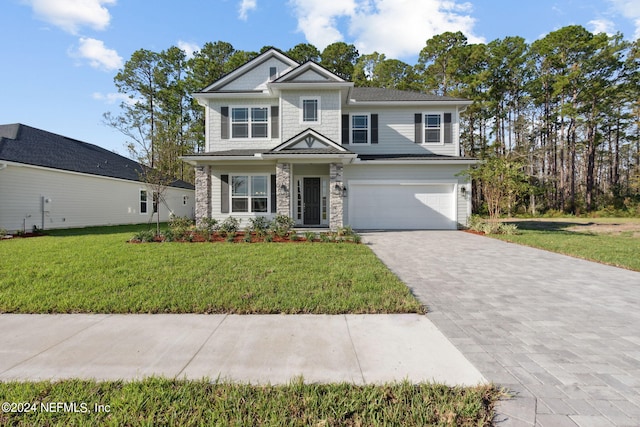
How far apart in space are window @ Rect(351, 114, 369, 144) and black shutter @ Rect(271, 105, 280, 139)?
3.70 metres

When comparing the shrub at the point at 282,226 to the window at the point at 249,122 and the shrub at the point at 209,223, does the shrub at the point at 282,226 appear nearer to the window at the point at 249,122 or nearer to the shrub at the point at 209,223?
the shrub at the point at 209,223

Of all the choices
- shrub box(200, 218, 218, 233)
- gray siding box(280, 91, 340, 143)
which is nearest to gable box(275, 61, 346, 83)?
gray siding box(280, 91, 340, 143)

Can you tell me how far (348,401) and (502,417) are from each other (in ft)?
3.58

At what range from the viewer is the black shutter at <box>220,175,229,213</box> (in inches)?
512

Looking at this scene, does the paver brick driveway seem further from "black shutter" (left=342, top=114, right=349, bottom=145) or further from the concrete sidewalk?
"black shutter" (left=342, top=114, right=349, bottom=145)

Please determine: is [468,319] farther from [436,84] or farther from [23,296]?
[436,84]

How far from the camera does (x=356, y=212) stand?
13.4 meters

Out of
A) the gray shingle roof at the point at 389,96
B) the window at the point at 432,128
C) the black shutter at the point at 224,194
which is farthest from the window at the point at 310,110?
the window at the point at 432,128

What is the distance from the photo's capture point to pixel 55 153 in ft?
49.3

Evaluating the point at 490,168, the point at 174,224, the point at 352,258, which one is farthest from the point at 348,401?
the point at 490,168

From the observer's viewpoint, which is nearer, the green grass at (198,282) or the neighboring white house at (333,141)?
the green grass at (198,282)

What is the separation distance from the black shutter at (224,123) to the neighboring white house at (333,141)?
48 mm

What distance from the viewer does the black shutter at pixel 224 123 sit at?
13344mm

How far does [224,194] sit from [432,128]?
10712 millimetres
